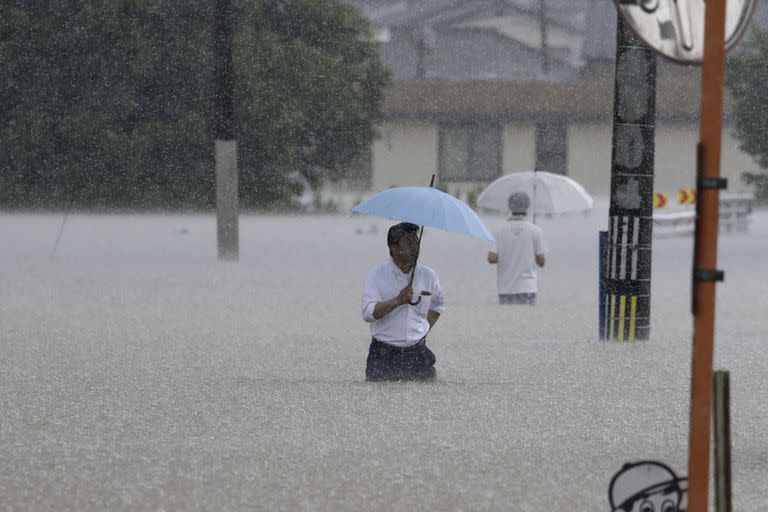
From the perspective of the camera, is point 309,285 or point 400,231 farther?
point 309,285

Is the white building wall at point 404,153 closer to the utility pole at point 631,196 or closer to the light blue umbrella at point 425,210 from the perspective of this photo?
the utility pole at point 631,196

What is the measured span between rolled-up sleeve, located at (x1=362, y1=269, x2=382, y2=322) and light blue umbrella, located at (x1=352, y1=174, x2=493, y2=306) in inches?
8.6

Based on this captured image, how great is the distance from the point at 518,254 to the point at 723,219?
2087 centimetres

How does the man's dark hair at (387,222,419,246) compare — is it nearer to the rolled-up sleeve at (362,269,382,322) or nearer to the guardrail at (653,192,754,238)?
the rolled-up sleeve at (362,269,382,322)

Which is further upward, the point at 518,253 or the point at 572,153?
the point at 572,153

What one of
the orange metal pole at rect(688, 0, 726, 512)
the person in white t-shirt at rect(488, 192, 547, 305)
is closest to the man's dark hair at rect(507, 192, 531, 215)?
the person in white t-shirt at rect(488, 192, 547, 305)

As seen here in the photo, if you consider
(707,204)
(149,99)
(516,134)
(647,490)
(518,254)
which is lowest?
(647,490)

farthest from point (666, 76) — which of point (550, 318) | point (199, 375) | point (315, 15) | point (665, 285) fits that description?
point (199, 375)

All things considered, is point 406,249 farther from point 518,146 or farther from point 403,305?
point 518,146

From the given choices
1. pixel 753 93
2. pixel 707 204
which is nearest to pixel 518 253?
pixel 707 204

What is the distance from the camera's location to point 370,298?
9875mm

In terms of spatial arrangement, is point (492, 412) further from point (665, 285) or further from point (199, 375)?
point (665, 285)

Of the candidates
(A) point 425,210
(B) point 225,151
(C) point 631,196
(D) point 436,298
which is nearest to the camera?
(A) point 425,210

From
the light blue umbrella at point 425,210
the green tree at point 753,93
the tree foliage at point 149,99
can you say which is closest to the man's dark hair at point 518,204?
the light blue umbrella at point 425,210
